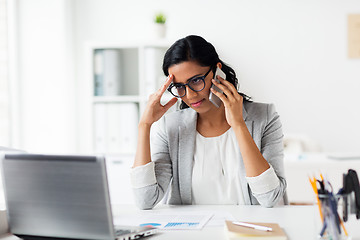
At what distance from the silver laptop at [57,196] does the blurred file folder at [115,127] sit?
7.19ft

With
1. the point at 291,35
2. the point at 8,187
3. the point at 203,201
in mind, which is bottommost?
the point at 203,201

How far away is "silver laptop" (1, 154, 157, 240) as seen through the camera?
95 centimetres

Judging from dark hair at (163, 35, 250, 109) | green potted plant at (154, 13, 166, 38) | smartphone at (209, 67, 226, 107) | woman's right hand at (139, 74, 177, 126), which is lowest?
woman's right hand at (139, 74, 177, 126)

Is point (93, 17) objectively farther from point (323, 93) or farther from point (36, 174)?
point (36, 174)

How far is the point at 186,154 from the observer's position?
1.70 m

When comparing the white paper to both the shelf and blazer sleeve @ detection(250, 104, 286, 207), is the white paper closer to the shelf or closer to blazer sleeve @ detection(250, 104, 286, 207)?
blazer sleeve @ detection(250, 104, 286, 207)

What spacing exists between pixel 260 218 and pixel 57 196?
0.64 m

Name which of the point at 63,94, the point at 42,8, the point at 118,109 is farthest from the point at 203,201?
the point at 42,8

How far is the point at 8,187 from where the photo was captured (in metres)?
1.06

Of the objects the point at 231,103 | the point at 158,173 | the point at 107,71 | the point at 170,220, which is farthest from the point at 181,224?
the point at 107,71

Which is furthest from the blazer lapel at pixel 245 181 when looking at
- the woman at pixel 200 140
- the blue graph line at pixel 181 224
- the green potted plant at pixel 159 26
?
the green potted plant at pixel 159 26

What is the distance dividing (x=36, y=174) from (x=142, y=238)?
1.07ft

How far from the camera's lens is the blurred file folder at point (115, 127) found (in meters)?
3.27

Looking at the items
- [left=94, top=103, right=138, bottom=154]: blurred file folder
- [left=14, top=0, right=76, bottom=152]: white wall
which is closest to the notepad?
[left=94, top=103, right=138, bottom=154]: blurred file folder
